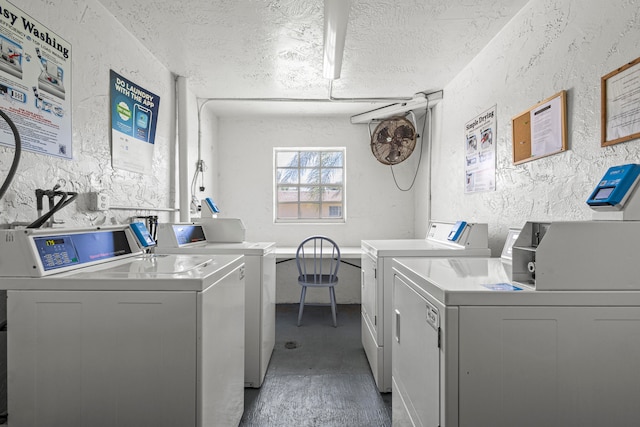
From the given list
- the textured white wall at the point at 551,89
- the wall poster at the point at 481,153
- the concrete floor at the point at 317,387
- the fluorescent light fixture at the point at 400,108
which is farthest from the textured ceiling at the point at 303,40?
the concrete floor at the point at 317,387

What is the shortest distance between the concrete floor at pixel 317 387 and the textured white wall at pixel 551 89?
1292 mm

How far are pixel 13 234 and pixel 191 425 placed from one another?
0.91 metres

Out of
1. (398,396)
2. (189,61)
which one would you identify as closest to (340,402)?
(398,396)

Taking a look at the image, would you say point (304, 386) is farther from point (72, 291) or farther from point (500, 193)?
point (500, 193)

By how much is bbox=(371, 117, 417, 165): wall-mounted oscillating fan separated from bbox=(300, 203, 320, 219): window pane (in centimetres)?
106

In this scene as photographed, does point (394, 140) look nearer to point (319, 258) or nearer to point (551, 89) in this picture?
point (319, 258)

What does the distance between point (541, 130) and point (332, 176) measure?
272 centimetres

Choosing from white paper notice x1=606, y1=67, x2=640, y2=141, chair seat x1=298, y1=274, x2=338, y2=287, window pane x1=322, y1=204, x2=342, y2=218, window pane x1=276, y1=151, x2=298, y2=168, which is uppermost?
window pane x1=276, y1=151, x2=298, y2=168

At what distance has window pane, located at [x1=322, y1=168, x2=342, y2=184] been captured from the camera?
4.25m

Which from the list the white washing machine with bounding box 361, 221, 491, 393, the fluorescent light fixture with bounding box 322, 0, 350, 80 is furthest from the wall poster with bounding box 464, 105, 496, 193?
the fluorescent light fixture with bounding box 322, 0, 350, 80

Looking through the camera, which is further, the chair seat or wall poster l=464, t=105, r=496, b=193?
the chair seat

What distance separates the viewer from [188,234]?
2336mm

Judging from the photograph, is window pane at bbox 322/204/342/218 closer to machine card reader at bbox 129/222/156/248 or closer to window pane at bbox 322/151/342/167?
window pane at bbox 322/151/342/167

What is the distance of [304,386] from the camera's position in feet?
7.16
